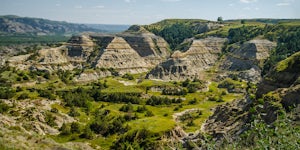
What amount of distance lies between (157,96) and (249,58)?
59.7 metres

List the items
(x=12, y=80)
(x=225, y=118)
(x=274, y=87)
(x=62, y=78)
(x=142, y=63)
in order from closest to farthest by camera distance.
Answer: (x=274, y=87) < (x=225, y=118) < (x=12, y=80) < (x=62, y=78) < (x=142, y=63)

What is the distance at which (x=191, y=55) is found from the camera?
176m

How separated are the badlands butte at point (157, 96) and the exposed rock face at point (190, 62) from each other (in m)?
0.50

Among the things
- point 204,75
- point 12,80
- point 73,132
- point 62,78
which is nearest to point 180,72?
point 204,75

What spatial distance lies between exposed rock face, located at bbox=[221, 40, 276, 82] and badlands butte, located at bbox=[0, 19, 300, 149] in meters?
0.46

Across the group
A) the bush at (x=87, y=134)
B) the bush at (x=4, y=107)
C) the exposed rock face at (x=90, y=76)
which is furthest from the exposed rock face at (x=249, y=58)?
the bush at (x=4, y=107)

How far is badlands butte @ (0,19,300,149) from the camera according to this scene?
34.0m

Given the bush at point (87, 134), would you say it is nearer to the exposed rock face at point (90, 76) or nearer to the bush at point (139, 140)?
the bush at point (139, 140)

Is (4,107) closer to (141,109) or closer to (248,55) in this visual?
(141,109)

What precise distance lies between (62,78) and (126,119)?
227 feet

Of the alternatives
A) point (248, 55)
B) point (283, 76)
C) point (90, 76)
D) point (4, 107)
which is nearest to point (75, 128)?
point (4, 107)

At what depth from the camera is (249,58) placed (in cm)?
16112

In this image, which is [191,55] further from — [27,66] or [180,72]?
[27,66]

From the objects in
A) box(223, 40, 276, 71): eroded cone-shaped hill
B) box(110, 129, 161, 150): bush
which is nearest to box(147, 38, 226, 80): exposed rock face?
box(223, 40, 276, 71): eroded cone-shaped hill
